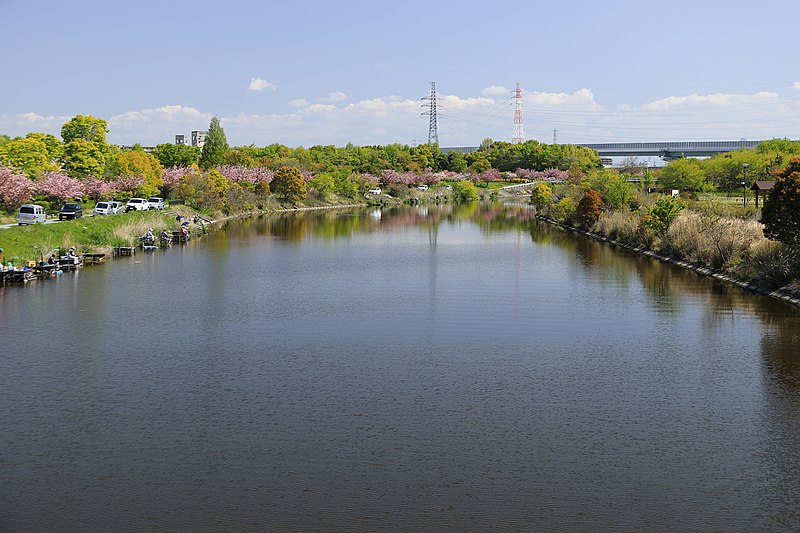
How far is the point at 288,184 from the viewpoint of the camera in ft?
254

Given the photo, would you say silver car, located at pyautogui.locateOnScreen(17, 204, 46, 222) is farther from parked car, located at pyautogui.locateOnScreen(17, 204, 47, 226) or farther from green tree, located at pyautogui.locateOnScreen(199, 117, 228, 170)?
green tree, located at pyautogui.locateOnScreen(199, 117, 228, 170)

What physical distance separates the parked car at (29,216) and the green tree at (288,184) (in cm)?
4004

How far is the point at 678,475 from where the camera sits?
36.0 ft

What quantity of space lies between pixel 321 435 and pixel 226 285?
54.3 feet

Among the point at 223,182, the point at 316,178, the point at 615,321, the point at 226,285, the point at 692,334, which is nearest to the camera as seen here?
the point at 692,334

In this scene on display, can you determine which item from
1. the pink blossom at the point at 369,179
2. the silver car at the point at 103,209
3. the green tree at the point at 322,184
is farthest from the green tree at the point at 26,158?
the pink blossom at the point at 369,179

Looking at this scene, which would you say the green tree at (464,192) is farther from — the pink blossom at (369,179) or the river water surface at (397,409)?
the river water surface at (397,409)

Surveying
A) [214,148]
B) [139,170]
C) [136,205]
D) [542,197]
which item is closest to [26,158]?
[139,170]

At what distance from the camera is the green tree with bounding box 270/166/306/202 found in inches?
3049

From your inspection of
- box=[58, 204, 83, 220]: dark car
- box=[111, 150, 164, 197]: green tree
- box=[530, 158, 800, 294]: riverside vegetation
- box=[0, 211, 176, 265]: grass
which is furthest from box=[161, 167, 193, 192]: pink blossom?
box=[530, 158, 800, 294]: riverside vegetation

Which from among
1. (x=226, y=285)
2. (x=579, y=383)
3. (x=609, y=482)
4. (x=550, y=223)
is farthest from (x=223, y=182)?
(x=609, y=482)

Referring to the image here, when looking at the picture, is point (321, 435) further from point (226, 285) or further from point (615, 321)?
point (226, 285)

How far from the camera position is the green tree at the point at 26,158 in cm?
5191

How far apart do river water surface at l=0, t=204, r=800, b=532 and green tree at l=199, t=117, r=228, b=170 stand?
60.1 metres
